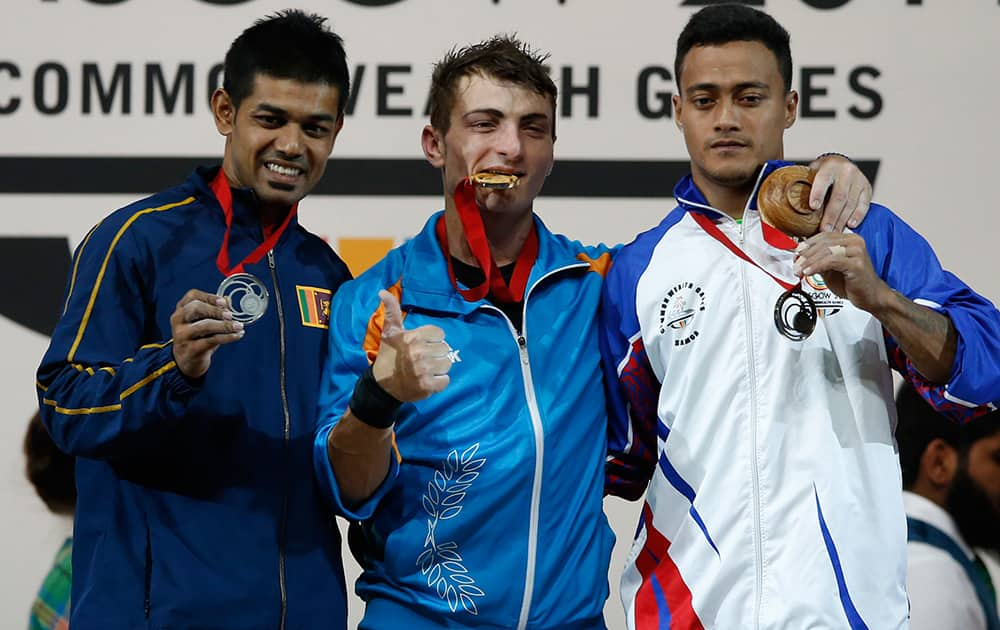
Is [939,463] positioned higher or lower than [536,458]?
lower

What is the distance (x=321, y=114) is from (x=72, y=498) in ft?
4.82

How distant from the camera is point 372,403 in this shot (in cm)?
179

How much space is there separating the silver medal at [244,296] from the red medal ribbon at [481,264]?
0.32 metres

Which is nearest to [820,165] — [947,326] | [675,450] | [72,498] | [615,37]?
[947,326]

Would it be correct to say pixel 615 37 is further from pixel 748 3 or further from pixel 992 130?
pixel 992 130

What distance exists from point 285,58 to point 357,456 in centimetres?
70

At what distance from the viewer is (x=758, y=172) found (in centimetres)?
198

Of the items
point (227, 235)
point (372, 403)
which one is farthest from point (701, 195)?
point (227, 235)

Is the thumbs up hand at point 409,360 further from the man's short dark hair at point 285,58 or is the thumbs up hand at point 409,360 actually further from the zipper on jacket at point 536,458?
the man's short dark hair at point 285,58

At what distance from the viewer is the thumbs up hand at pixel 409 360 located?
5.64ft

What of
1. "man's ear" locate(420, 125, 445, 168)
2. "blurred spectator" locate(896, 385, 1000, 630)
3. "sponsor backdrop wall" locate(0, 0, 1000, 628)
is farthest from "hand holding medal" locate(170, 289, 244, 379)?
"blurred spectator" locate(896, 385, 1000, 630)

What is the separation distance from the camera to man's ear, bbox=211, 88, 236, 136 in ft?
6.95

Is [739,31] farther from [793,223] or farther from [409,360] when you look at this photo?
[409,360]

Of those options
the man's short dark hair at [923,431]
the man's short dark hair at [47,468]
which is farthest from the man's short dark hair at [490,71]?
the man's short dark hair at [47,468]
